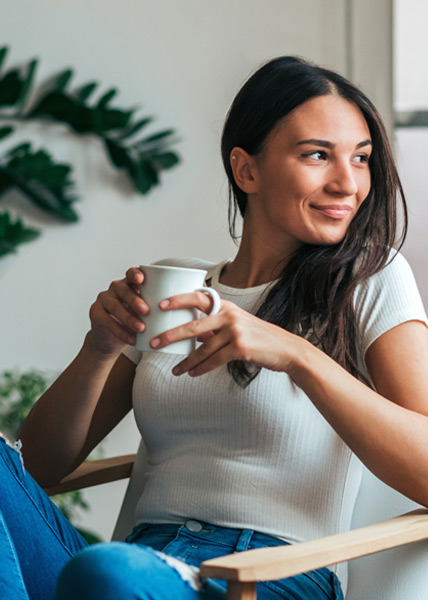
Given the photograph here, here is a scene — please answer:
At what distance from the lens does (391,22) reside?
2619 mm

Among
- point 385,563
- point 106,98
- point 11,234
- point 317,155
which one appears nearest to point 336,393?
point 385,563

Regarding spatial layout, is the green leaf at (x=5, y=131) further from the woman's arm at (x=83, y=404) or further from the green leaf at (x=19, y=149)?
the woman's arm at (x=83, y=404)

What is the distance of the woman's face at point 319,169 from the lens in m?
1.25

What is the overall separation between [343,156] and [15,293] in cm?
150

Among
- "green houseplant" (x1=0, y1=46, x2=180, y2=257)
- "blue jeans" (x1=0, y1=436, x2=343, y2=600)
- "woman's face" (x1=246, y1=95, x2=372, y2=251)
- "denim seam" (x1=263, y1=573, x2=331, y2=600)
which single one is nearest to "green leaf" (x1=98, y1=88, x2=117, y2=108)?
"green houseplant" (x1=0, y1=46, x2=180, y2=257)

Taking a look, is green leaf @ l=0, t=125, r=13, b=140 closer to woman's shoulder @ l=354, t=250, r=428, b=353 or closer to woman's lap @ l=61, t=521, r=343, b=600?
woman's shoulder @ l=354, t=250, r=428, b=353

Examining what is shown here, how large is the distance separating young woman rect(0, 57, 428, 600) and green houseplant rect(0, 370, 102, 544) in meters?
0.95

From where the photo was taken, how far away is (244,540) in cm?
112

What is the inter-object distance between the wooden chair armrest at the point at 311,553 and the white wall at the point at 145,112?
169 centimetres

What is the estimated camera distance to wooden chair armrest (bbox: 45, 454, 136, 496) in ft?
4.75

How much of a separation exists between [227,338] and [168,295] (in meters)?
0.09

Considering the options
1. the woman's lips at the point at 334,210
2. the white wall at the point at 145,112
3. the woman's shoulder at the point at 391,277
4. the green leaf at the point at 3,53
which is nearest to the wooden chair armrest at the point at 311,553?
the woman's shoulder at the point at 391,277

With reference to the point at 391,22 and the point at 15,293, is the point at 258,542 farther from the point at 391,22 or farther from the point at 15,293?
the point at 391,22

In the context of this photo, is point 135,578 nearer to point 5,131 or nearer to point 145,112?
point 5,131
